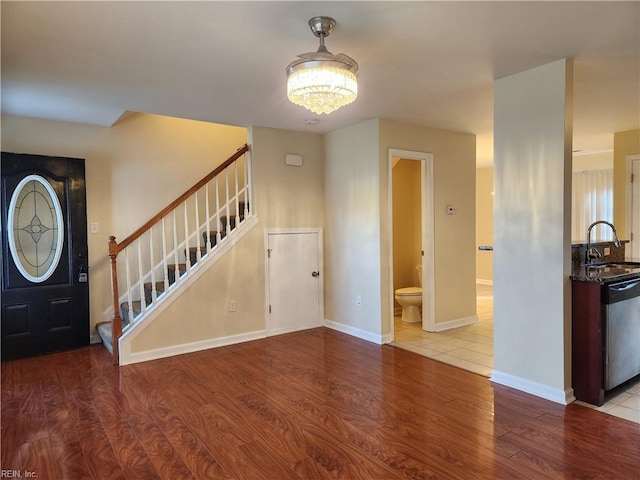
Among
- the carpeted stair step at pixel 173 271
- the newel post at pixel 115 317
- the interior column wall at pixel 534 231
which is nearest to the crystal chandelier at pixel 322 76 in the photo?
the interior column wall at pixel 534 231

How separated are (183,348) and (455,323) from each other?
3.29m

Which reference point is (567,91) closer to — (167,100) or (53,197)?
(167,100)

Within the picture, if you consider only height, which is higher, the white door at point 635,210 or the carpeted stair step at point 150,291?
the white door at point 635,210

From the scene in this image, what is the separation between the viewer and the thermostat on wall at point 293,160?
4.98 metres

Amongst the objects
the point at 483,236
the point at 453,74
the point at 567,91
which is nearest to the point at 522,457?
the point at 567,91

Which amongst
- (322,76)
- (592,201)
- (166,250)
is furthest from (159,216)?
(592,201)

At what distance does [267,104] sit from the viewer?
388 cm

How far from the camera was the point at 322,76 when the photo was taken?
2172 millimetres

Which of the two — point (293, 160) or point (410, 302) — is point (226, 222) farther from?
point (410, 302)

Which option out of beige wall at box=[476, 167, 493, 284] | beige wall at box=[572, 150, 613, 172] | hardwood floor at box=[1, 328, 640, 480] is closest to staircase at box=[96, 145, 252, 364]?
hardwood floor at box=[1, 328, 640, 480]

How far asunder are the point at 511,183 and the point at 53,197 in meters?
4.52

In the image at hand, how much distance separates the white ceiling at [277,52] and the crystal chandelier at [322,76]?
12 cm

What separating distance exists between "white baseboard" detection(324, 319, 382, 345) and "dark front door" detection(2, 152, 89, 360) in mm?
2838

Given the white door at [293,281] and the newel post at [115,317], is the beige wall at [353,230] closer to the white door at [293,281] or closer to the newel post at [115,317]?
the white door at [293,281]
